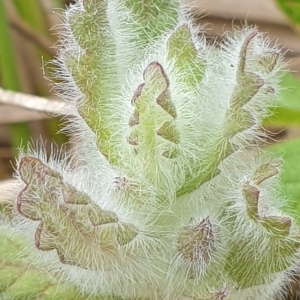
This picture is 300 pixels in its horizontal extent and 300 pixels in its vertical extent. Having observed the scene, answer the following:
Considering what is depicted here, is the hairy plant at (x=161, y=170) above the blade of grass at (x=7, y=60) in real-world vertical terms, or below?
above

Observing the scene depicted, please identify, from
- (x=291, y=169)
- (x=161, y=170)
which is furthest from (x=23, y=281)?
(x=291, y=169)

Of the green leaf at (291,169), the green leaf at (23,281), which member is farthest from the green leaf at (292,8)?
the green leaf at (23,281)

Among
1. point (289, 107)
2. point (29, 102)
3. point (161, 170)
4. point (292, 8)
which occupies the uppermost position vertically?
point (161, 170)

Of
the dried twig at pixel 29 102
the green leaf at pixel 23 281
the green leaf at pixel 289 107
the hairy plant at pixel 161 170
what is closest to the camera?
the hairy plant at pixel 161 170

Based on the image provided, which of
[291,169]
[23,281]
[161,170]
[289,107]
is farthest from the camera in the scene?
[289,107]

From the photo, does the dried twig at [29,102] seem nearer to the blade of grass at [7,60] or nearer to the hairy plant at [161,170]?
the blade of grass at [7,60]

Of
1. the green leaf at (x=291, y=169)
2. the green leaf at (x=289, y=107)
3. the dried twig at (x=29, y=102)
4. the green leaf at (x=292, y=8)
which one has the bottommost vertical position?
the dried twig at (x=29, y=102)

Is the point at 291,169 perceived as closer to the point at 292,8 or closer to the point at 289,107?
the point at 289,107
